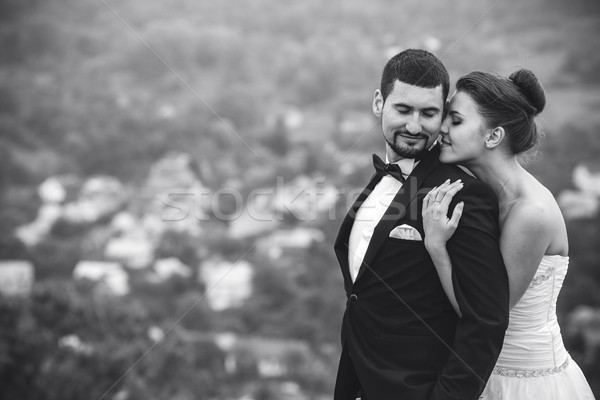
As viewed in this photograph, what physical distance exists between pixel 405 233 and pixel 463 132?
331 mm

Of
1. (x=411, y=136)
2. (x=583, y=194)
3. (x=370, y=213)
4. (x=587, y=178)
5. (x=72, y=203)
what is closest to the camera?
(x=411, y=136)

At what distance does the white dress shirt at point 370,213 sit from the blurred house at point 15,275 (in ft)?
83.0

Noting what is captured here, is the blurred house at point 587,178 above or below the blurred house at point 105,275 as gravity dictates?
above

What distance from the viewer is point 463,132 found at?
1819mm

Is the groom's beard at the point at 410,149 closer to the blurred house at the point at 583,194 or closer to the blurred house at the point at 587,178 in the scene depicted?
the blurred house at the point at 583,194

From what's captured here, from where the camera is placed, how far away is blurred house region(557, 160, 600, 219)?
96.7 feet

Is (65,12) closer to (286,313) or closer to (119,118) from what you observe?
(119,118)

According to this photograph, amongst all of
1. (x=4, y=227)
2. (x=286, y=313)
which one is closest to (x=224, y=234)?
(x=286, y=313)

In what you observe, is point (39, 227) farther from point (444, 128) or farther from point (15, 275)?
point (444, 128)

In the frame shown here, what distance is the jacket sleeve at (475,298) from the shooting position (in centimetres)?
163

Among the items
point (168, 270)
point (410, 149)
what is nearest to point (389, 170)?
point (410, 149)

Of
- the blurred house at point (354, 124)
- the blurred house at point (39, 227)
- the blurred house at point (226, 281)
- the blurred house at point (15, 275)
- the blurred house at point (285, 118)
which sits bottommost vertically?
the blurred house at point (15, 275)

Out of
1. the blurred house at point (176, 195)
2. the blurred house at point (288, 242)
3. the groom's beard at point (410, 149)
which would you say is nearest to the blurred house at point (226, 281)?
the blurred house at point (288, 242)

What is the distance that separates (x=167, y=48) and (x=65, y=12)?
40.3 ft
